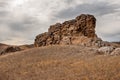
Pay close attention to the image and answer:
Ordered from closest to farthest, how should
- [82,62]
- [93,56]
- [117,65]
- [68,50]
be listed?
[117,65], [82,62], [93,56], [68,50]

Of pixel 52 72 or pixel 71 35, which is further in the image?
pixel 71 35

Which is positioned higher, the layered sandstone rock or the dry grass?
the layered sandstone rock

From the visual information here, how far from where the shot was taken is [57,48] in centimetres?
4181

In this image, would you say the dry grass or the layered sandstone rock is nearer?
the dry grass

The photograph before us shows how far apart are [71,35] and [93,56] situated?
2184 centimetres

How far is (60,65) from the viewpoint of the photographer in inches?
1262

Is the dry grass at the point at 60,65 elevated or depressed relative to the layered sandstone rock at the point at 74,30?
depressed

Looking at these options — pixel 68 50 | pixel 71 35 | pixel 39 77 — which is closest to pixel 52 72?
pixel 39 77

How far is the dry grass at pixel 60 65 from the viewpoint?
26.1m

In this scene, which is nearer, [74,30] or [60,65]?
[60,65]

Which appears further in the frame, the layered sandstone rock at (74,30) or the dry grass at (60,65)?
the layered sandstone rock at (74,30)

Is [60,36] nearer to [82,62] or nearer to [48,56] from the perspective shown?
[48,56]

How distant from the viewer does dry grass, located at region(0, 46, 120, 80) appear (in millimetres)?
26141

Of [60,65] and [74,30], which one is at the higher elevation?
[74,30]
